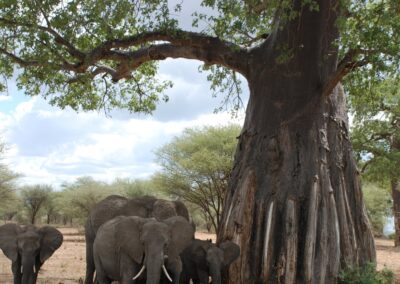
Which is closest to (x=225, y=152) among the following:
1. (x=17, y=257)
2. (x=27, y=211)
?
(x=17, y=257)

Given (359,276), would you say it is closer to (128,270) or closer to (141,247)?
(141,247)

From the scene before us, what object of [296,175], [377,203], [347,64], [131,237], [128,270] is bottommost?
[128,270]

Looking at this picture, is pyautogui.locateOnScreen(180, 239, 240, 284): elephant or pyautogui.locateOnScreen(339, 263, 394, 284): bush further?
pyautogui.locateOnScreen(339, 263, 394, 284): bush

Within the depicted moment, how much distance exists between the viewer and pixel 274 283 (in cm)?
898

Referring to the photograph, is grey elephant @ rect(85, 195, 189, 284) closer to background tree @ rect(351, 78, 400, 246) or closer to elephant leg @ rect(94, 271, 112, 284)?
elephant leg @ rect(94, 271, 112, 284)

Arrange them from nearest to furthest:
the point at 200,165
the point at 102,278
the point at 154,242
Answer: the point at 154,242
the point at 102,278
the point at 200,165

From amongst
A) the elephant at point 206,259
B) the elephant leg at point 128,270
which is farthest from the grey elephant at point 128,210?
the elephant leg at point 128,270

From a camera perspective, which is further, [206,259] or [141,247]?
[206,259]

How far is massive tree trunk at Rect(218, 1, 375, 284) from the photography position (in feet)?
29.9

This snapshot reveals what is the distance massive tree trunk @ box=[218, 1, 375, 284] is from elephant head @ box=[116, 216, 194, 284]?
41.8 inches

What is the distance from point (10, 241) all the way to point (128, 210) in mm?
2229

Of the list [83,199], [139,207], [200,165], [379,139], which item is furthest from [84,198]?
[139,207]

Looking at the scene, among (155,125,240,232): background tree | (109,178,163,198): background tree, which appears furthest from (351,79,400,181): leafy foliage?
(109,178,163,198): background tree

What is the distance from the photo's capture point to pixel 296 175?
377 inches
